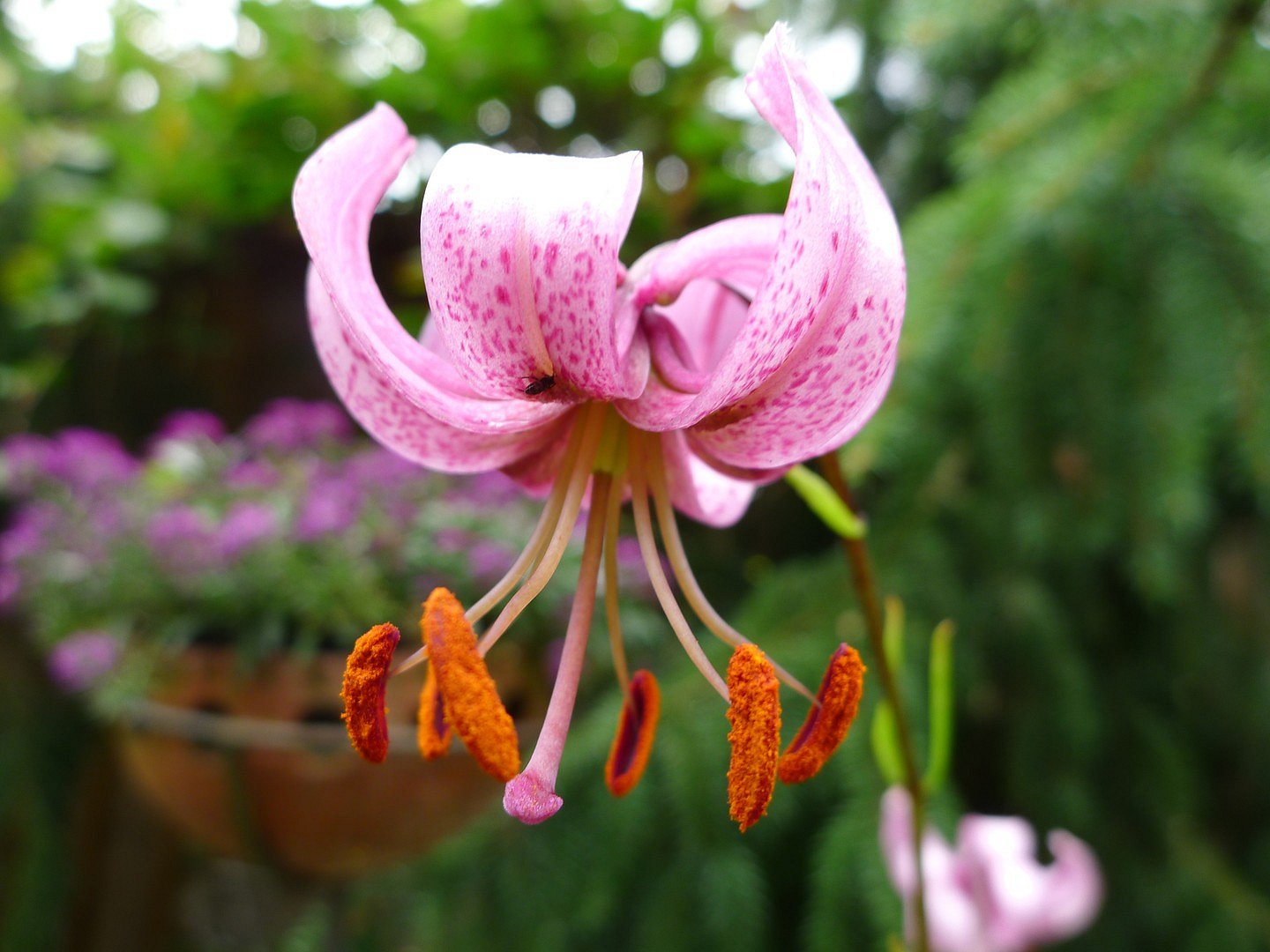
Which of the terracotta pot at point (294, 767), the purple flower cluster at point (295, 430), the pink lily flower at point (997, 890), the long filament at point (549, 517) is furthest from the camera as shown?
the purple flower cluster at point (295, 430)

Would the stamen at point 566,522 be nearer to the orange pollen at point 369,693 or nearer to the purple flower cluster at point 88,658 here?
the orange pollen at point 369,693

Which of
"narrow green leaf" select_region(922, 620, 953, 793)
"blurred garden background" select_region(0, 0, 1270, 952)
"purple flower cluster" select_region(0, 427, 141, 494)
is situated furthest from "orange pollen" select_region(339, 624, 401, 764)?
"purple flower cluster" select_region(0, 427, 141, 494)

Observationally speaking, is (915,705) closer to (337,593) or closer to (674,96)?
(337,593)

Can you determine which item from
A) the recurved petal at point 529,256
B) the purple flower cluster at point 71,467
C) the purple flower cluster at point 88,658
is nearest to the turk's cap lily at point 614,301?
the recurved petal at point 529,256

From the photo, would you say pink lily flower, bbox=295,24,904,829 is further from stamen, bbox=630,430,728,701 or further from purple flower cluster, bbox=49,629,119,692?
purple flower cluster, bbox=49,629,119,692

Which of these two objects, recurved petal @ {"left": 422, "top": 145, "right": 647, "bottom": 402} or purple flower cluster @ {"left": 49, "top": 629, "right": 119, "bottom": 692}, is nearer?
recurved petal @ {"left": 422, "top": 145, "right": 647, "bottom": 402}

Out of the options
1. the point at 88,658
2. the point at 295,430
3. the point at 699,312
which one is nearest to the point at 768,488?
the point at 295,430

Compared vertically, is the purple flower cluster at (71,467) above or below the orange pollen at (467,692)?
below

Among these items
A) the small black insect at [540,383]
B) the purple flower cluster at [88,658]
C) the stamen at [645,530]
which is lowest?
the purple flower cluster at [88,658]
